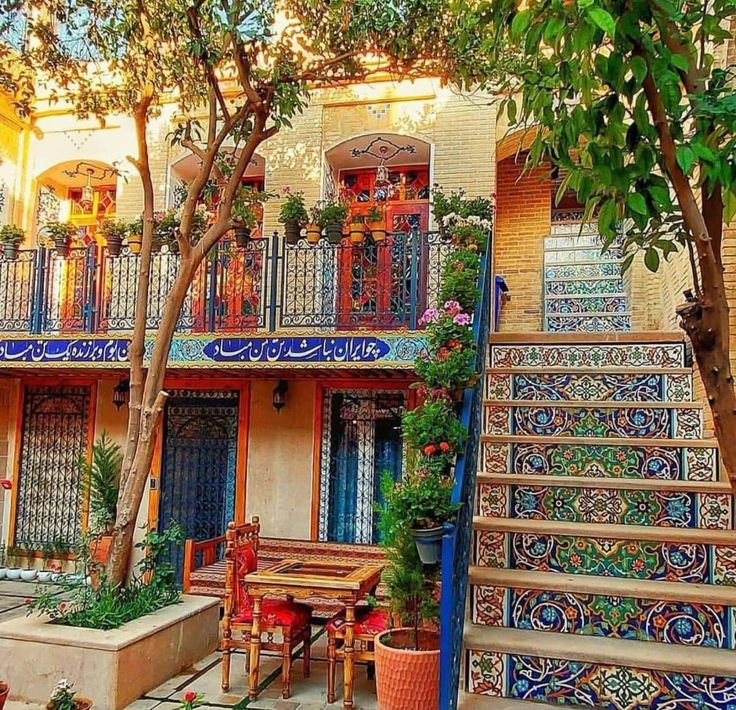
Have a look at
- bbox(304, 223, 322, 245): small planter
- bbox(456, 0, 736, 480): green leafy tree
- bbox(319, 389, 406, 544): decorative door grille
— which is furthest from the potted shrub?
bbox(456, 0, 736, 480): green leafy tree

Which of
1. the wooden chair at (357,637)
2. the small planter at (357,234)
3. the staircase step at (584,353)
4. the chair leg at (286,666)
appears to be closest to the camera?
the wooden chair at (357,637)

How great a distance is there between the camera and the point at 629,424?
4344 millimetres

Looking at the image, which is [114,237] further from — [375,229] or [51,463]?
[51,463]

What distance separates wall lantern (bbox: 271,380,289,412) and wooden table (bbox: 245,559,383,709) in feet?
11.4

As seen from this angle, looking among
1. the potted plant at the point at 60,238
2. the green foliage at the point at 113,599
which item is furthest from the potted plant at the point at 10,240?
the green foliage at the point at 113,599

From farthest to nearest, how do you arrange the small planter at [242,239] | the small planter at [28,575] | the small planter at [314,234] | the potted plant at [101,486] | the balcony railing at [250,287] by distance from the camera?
the small planter at [28,575]
the potted plant at [101,486]
the small planter at [242,239]
the small planter at [314,234]
the balcony railing at [250,287]

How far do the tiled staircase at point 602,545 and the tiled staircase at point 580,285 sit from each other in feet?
13.3

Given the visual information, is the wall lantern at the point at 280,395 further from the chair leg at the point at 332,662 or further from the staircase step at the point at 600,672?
the staircase step at the point at 600,672

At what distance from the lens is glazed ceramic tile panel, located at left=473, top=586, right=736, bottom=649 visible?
10.3 feet

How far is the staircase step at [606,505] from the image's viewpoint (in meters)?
3.62

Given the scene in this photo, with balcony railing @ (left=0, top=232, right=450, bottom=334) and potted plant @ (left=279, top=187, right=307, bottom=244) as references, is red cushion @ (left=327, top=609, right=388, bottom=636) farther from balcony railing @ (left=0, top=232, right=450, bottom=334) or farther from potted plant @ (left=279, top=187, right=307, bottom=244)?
potted plant @ (left=279, top=187, right=307, bottom=244)

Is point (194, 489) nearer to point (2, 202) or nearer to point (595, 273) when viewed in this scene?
point (2, 202)

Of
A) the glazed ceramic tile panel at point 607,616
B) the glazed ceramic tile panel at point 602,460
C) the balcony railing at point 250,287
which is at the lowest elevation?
the glazed ceramic tile panel at point 607,616

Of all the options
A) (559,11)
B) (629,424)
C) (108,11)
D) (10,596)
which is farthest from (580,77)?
(10,596)
